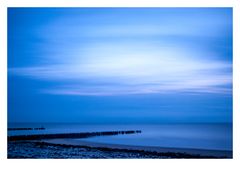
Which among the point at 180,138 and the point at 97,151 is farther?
the point at 180,138

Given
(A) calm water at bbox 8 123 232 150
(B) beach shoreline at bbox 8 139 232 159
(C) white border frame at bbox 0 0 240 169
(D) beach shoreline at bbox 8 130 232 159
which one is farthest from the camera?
(A) calm water at bbox 8 123 232 150

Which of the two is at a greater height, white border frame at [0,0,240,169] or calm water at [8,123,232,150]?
white border frame at [0,0,240,169]

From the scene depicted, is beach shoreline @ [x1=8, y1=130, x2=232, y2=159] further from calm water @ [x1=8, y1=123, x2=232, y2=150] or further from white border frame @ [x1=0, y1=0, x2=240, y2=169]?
white border frame @ [x1=0, y1=0, x2=240, y2=169]

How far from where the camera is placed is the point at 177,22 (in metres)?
7.69

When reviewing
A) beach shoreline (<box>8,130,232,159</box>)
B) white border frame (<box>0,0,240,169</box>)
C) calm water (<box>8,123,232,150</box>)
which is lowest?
calm water (<box>8,123,232,150</box>)

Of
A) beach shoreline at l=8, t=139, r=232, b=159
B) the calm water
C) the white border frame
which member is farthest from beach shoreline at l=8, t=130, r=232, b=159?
the white border frame

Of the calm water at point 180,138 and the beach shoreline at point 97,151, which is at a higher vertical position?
the beach shoreline at point 97,151
